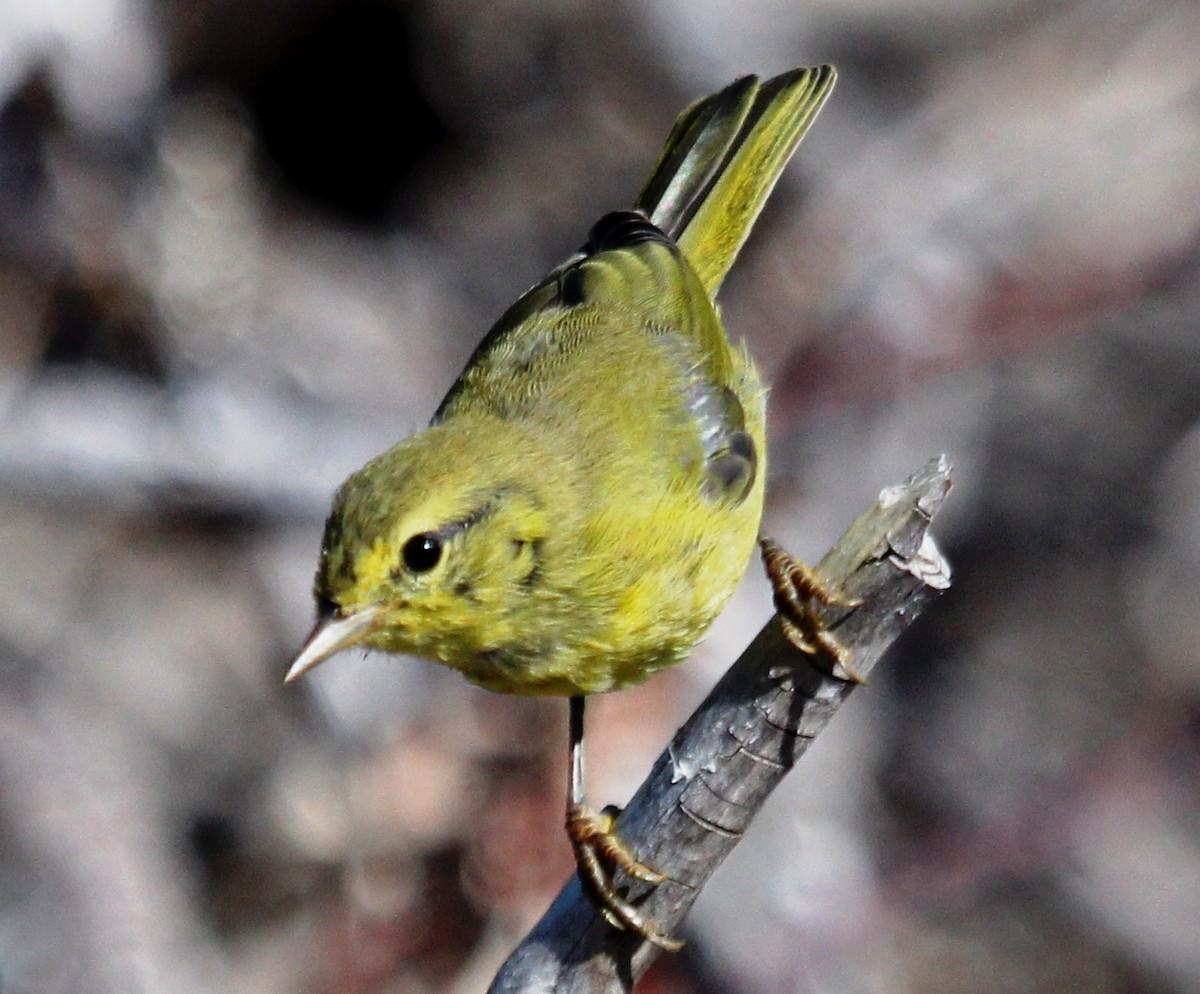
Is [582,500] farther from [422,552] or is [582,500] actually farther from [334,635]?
[334,635]

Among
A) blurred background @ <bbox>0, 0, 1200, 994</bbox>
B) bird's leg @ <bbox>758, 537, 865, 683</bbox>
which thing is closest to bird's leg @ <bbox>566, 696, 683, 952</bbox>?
bird's leg @ <bbox>758, 537, 865, 683</bbox>

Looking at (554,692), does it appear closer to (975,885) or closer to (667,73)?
(975,885)

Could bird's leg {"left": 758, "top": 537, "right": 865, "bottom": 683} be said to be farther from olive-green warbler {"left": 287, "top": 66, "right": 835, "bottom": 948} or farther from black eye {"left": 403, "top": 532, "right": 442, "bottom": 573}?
black eye {"left": 403, "top": 532, "right": 442, "bottom": 573}

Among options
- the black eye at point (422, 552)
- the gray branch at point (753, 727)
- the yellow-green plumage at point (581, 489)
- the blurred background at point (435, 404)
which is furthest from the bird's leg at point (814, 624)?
the blurred background at point (435, 404)

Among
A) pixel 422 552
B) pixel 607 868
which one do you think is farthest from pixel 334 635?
pixel 607 868

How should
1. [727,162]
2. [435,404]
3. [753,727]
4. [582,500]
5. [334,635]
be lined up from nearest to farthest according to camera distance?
1. [753,727]
2. [334,635]
3. [582,500]
4. [727,162]
5. [435,404]

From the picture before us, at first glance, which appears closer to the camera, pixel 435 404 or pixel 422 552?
pixel 422 552

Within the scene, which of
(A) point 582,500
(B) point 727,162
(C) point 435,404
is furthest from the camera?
(C) point 435,404
